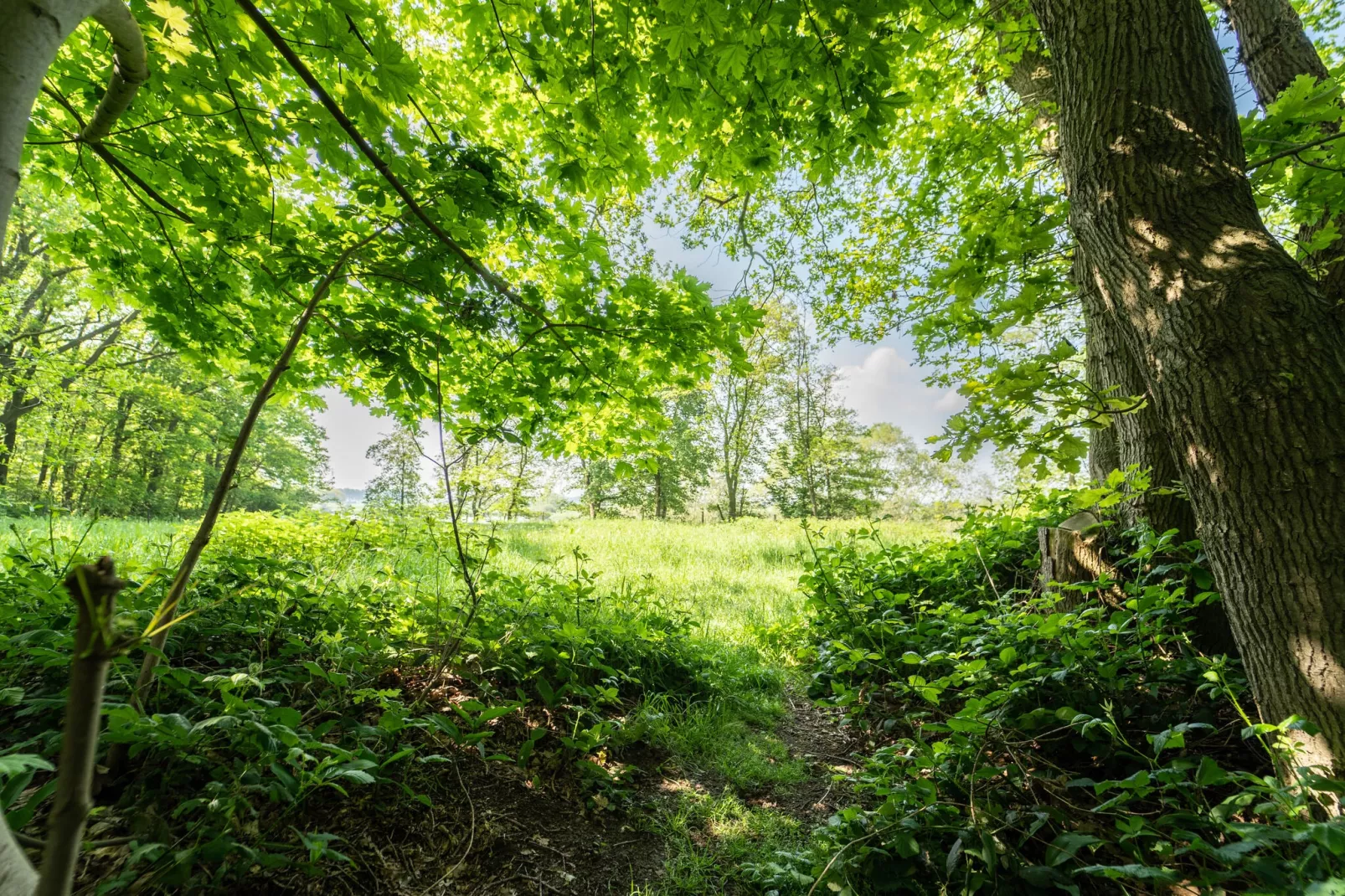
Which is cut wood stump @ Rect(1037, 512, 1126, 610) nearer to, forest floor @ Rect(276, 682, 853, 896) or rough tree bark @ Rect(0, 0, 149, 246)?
forest floor @ Rect(276, 682, 853, 896)

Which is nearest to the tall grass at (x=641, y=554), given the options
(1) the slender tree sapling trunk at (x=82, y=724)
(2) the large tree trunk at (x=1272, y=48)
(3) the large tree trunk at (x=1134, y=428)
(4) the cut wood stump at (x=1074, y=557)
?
(1) the slender tree sapling trunk at (x=82, y=724)

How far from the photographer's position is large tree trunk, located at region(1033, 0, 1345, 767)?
186 centimetres

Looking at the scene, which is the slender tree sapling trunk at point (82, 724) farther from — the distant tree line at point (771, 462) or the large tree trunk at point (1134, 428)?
the distant tree line at point (771, 462)

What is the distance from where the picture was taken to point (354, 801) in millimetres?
2191

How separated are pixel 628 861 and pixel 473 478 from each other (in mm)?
2179

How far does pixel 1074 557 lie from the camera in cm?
358

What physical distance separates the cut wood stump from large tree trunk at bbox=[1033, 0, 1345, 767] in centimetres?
147

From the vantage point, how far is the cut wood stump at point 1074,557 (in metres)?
3.50

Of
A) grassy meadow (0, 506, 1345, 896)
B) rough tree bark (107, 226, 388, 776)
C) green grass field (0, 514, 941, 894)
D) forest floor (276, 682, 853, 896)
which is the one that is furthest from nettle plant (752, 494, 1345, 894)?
rough tree bark (107, 226, 388, 776)

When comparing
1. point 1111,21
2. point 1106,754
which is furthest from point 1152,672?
point 1111,21

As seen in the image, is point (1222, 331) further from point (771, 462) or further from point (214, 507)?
point (771, 462)

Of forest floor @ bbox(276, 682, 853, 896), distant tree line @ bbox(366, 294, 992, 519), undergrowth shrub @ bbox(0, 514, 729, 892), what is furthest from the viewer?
distant tree line @ bbox(366, 294, 992, 519)

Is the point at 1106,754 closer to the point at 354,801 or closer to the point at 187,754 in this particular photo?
the point at 354,801

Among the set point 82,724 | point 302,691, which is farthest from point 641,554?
point 82,724
